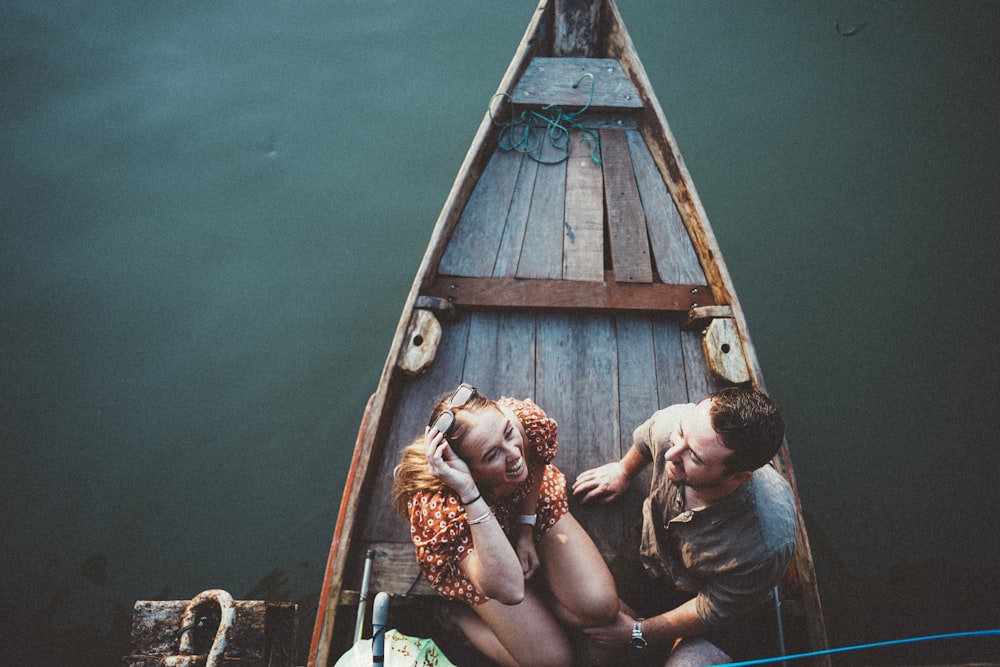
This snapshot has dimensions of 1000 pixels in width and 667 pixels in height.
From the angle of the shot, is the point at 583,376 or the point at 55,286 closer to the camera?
the point at 583,376

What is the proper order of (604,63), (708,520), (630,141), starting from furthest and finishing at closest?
(604,63), (630,141), (708,520)

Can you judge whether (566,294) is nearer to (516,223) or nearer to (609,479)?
(516,223)

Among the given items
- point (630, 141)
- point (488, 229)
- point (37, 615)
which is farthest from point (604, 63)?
point (37, 615)

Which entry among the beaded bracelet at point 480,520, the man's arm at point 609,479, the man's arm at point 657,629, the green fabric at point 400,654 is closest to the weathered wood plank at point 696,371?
the man's arm at point 609,479

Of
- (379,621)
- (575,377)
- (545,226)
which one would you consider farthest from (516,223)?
(379,621)

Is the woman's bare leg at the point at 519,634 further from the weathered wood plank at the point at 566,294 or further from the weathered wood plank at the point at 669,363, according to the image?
the weathered wood plank at the point at 566,294

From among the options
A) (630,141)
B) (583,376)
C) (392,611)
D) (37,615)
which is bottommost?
(37,615)

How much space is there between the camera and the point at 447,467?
5.65 ft

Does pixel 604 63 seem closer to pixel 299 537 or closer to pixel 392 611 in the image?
pixel 392 611

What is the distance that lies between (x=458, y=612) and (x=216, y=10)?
22.0 feet

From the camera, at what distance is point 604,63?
3906mm

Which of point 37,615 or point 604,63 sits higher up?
point 604,63

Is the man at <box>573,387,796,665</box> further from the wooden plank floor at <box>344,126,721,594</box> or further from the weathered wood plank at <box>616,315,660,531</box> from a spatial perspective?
the wooden plank floor at <box>344,126,721,594</box>

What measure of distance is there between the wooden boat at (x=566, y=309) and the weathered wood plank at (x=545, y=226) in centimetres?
1
